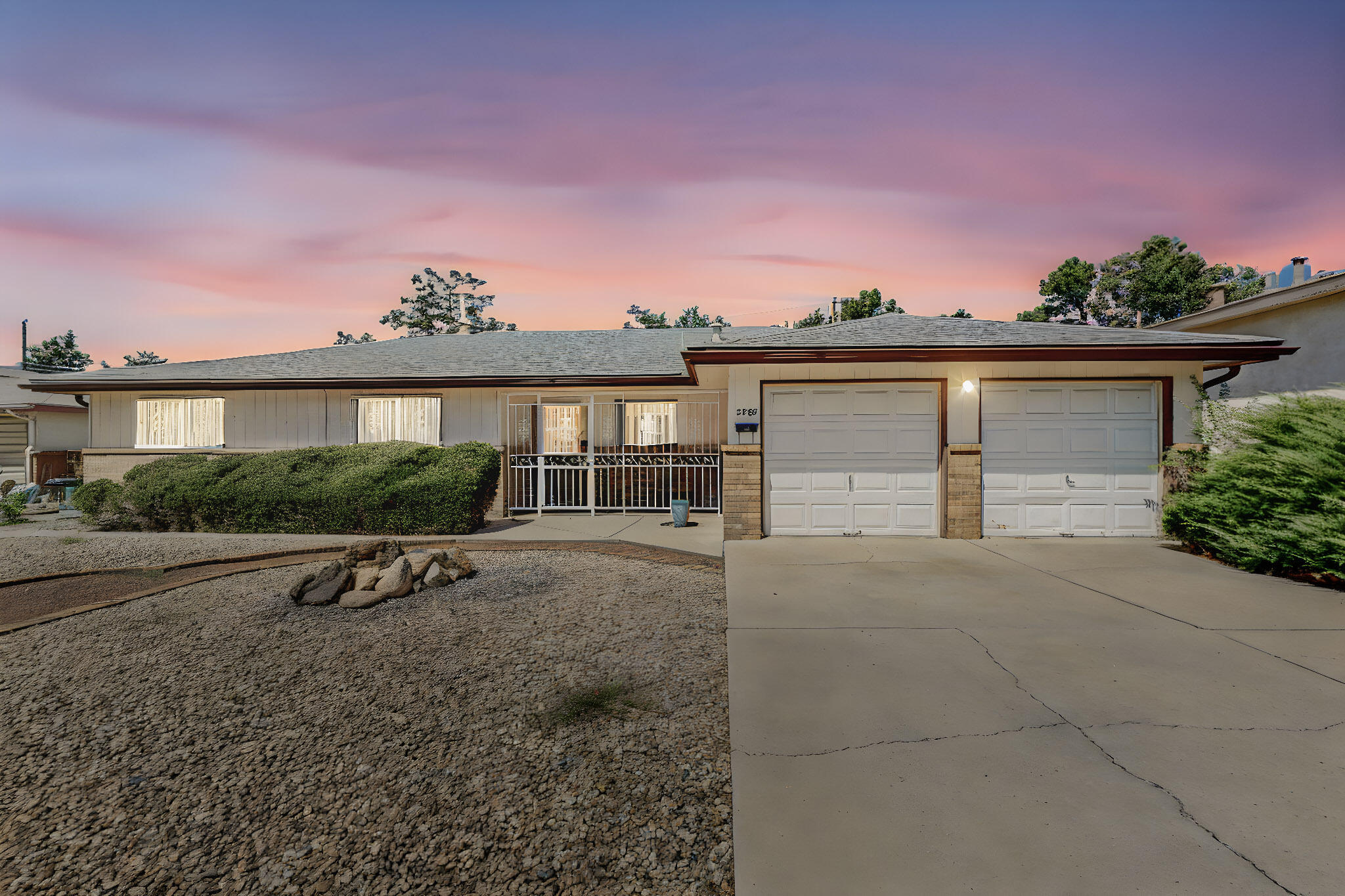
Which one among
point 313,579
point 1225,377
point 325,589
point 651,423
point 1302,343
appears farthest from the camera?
point 651,423

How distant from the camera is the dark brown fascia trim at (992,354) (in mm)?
8031

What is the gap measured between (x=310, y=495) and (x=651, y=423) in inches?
332

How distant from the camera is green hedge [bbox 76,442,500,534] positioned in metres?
9.48

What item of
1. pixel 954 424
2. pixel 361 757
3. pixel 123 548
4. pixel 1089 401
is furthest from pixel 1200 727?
pixel 123 548

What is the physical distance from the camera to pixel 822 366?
28.2 ft

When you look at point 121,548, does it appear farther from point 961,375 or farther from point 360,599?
point 961,375

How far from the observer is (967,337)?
28.5 ft

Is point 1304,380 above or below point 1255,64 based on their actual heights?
below

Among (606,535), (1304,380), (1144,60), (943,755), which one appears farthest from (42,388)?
(1304,380)

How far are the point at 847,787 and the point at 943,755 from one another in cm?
57

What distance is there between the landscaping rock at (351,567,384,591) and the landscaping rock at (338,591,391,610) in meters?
0.12

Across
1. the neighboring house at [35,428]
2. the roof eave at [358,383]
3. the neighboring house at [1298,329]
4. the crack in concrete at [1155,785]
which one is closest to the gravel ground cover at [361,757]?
the crack in concrete at [1155,785]

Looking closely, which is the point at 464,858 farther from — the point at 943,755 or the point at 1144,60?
the point at 1144,60

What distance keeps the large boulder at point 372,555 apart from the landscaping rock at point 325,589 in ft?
1.07
